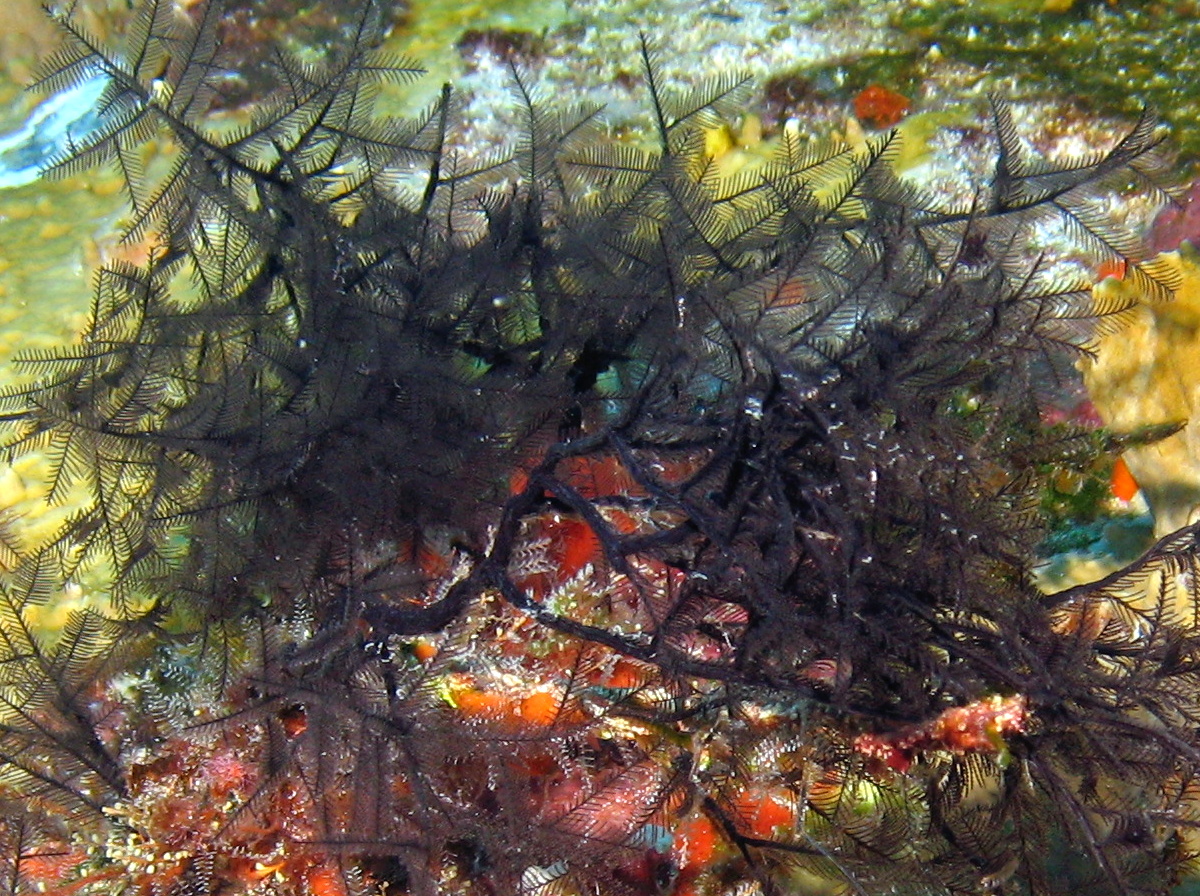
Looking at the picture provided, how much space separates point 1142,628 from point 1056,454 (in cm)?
93

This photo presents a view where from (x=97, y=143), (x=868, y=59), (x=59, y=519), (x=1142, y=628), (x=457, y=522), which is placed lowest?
(x=1142, y=628)

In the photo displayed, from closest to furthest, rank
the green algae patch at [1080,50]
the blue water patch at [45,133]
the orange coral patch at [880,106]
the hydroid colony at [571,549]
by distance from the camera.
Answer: the hydroid colony at [571,549], the green algae patch at [1080,50], the orange coral patch at [880,106], the blue water patch at [45,133]

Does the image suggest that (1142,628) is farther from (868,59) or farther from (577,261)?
(868,59)

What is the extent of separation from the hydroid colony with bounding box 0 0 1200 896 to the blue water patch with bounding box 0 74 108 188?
3668 millimetres

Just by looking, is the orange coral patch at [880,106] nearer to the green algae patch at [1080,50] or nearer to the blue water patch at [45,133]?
the green algae patch at [1080,50]

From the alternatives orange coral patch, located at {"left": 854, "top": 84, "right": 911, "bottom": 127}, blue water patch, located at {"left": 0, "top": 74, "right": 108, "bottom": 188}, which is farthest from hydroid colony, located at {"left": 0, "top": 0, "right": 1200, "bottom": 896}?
blue water patch, located at {"left": 0, "top": 74, "right": 108, "bottom": 188}

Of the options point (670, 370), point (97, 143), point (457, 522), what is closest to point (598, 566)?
point (457, 522)

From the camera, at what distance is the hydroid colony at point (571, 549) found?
2582 mm

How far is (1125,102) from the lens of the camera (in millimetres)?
4414

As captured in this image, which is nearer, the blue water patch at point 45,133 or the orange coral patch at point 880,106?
the orange coral patch at point 880,106

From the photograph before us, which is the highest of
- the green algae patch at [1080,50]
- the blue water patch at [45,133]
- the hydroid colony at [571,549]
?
the blue water patch at [45,133]

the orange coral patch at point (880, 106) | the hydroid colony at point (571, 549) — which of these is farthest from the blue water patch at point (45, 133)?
the orange coral patch at point (880, 106)

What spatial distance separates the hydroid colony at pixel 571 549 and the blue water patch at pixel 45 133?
12.0ft

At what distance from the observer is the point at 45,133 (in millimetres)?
6195
